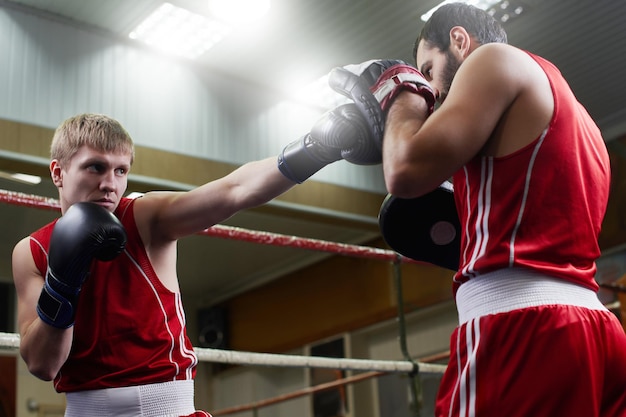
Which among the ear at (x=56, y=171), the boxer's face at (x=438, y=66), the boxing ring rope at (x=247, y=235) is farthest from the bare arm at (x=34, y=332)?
the boxer's face at (x=438, y=66)

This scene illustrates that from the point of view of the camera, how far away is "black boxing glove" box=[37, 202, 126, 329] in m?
1.45

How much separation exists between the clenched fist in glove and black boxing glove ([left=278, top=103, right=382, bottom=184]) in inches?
1.2

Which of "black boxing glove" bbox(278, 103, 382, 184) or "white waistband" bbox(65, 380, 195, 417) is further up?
"black boxing glove" bbox(278, 103, 382, 184)

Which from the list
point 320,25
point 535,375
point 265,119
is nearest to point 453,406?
point 535,375

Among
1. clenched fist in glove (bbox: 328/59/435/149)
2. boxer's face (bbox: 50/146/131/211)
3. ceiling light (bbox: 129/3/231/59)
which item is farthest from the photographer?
ceiling light (bbox: 129/3/231/59)

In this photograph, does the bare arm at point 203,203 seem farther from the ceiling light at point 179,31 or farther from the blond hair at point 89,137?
the ceiling light at point 179,31

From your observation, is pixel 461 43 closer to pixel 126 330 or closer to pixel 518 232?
pixel 518 232

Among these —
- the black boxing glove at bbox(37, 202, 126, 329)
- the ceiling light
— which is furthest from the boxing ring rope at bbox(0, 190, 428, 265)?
the ceiling light

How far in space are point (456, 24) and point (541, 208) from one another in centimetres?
40

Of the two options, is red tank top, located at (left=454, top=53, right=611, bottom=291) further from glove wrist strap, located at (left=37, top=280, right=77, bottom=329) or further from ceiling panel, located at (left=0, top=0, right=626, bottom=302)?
ceiling panel, located at (left=0, top=0, right=626, bottom=302)

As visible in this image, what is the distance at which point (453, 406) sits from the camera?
1.23 metres

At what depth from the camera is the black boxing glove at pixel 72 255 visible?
145 cm

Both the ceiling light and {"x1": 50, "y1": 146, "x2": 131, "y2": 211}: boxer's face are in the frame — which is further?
the ceiling light

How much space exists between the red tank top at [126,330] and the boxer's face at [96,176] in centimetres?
9
